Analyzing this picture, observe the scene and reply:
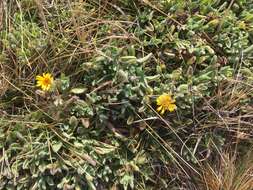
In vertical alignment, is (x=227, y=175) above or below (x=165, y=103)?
below

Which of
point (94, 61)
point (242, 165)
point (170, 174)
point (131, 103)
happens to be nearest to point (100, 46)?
point (94, 61)

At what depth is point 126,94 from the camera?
2.41m

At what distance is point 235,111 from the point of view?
103 inches

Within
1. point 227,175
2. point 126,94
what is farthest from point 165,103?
point 227,175

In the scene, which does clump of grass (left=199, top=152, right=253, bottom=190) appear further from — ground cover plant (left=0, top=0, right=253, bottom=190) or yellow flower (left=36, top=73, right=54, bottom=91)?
yellow flower (left=36, top=73, right=54, bottom=91)

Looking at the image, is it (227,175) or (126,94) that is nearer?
(126,94)

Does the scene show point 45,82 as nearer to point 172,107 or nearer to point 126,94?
point 126,94

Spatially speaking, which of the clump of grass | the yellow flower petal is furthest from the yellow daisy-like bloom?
the clump of grass

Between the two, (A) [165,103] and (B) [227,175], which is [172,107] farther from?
(B) [227,175]

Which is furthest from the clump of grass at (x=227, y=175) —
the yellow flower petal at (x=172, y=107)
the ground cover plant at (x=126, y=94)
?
the yellow flower petal at (x=172, y=107)

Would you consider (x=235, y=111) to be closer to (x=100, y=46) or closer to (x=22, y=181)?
(x=100, y=46)

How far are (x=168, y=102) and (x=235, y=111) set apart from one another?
40cm

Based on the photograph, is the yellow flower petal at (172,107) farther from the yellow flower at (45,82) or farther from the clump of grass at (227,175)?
the yellow flower at (45,82)

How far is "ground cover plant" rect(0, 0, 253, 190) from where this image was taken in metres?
2.40
